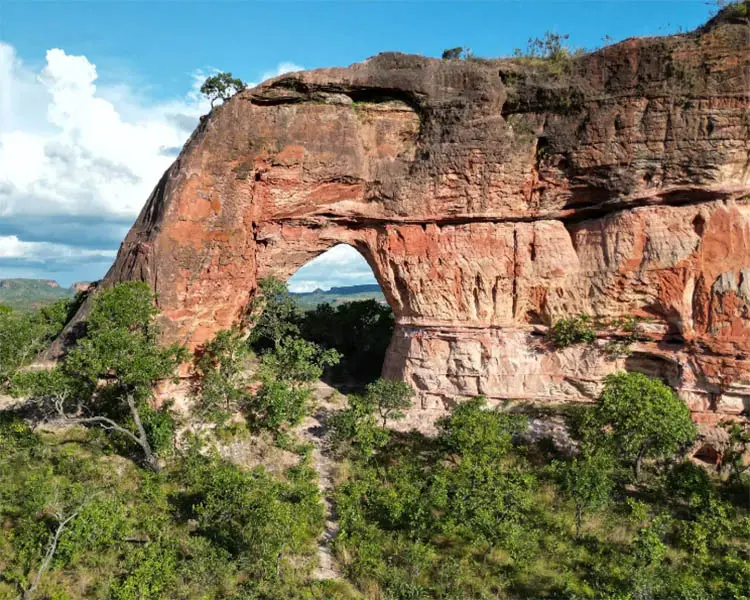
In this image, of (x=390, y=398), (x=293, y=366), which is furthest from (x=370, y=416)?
(x=293, y=366)

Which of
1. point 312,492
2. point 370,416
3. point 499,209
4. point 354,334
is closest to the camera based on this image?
point 312,492

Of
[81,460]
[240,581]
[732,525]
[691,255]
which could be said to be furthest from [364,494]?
[691,255]

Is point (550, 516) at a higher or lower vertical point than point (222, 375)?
lower

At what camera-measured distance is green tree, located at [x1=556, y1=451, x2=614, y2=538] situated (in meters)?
14.7

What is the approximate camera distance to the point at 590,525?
606 inches

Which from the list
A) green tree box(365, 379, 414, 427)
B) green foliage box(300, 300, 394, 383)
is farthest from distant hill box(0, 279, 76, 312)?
green tree box(365, 379, 414, 427)

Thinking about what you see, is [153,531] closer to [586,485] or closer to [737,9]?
[586,485]

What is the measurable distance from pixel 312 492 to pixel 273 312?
32.2 feet

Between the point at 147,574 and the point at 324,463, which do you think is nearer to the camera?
the point at 147,574

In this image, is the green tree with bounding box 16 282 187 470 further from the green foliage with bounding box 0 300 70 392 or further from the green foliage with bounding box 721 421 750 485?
the green foliage with bounding box 721 421 750 485

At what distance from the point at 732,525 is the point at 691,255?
9216 millimetres

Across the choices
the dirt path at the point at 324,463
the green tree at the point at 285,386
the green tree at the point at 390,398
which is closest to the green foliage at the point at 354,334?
the dirt path at the point at 324,463

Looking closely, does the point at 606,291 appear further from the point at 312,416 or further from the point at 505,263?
the point at 312,416

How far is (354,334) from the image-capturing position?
2991 centimetres
